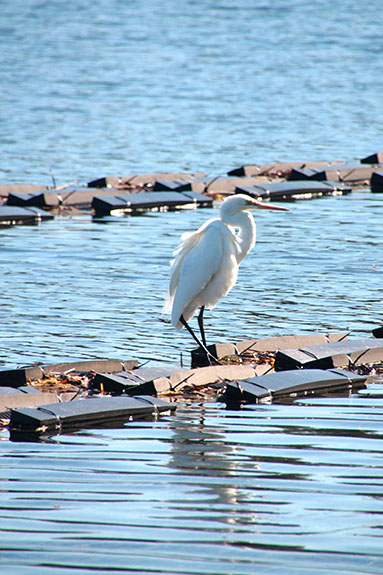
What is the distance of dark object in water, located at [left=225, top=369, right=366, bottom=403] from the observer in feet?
22.7

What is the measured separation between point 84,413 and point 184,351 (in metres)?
2.32

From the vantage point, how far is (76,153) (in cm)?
2350

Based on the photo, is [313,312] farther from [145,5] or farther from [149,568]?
[145,5]

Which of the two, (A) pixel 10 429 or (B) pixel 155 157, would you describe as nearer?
(A) pixel 10 429

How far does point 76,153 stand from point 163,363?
16062 mm

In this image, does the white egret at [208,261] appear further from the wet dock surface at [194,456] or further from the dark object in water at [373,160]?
the dark object in water at [373,160]

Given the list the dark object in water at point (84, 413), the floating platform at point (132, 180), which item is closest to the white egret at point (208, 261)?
the dark object in water at point (84, 413)

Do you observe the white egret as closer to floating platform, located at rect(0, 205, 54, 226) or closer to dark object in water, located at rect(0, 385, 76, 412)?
dark object in water, located at rect(0, 385, 76, 412)

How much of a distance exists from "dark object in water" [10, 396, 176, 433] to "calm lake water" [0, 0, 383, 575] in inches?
5.3

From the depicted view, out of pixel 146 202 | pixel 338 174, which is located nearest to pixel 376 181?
pixel 338 174

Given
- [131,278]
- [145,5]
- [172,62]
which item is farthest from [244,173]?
[145,5]

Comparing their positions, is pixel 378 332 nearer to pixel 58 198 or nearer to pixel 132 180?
pixel 58 198

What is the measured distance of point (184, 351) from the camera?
27.8ft

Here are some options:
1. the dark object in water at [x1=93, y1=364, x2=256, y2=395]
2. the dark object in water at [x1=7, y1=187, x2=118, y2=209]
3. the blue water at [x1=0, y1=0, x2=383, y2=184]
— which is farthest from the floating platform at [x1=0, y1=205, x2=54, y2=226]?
the dark object in water at [x1=93, y1=364, x2=256, y2=395]
